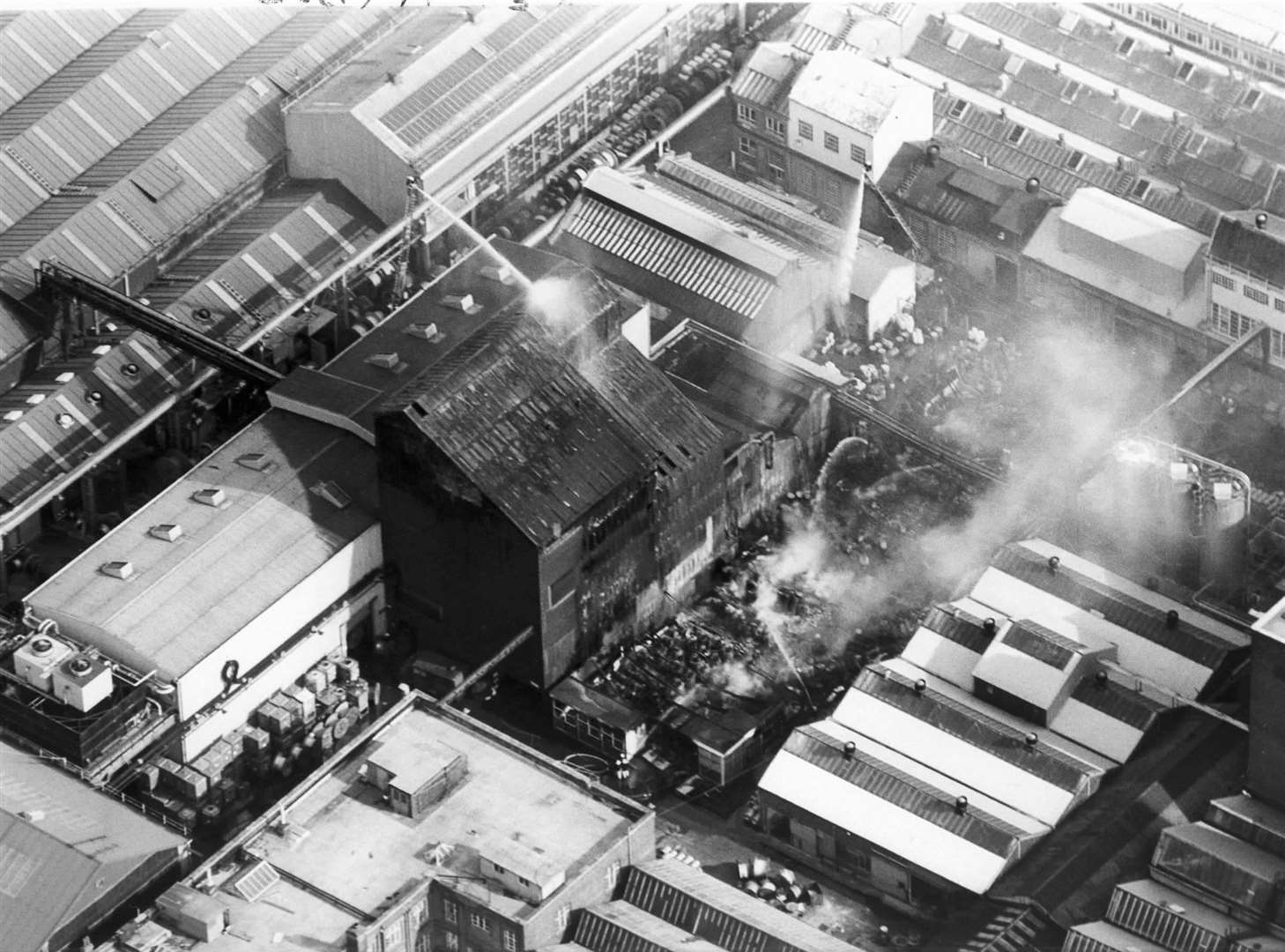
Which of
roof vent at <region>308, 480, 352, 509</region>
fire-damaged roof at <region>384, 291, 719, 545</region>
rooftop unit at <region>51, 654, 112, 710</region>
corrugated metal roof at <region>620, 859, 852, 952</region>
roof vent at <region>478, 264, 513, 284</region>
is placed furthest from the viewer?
roof vent at <region>478, 264, 513, 284</region>

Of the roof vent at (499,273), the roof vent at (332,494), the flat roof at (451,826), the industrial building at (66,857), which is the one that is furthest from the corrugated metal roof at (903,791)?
the roof vent at (499,273)

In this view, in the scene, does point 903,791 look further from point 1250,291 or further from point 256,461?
point 1250,291

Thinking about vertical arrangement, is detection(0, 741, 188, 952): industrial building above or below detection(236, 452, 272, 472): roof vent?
below

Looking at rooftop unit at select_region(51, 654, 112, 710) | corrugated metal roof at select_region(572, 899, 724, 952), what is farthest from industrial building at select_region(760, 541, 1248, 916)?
rooftop unit at select_region(51, 654, 112, 710)

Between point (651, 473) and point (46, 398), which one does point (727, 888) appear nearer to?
point (651, 473)

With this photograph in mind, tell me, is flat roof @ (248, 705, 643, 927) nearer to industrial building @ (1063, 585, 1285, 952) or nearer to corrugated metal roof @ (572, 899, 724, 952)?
corrugated metal roof @ (572, 899, 724, 952)

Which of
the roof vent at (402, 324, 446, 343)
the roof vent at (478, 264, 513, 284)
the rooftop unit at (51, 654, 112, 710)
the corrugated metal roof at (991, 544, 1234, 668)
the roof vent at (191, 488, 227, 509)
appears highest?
the roof vent at (478, 264, 513, 284)

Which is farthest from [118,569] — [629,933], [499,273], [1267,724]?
[1267,724]

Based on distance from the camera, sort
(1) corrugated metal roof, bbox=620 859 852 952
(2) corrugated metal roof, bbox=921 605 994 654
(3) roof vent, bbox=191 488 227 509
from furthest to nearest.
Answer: (3) roof vent, bbox=191 488 227 509, (2) corrugated metal roof, bbox=921 605 994 654, (1) corrugated metal roof, bbox=620 859 852 952
